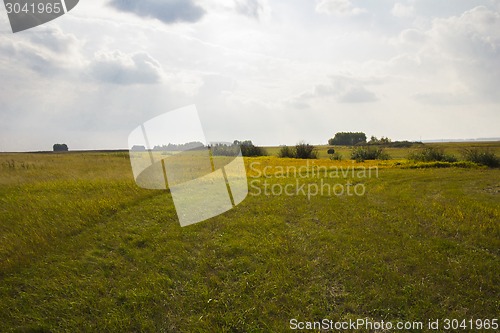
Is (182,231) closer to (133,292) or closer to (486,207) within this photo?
(133,292)

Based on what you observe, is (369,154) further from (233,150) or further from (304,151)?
(233,150)

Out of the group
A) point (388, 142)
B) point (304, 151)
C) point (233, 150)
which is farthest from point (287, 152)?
point (388, 142)

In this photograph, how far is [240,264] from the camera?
28.0 feet

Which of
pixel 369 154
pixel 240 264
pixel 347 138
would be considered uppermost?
pixel 347 138

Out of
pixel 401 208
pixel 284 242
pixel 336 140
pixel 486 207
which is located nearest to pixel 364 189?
pixel 401 208

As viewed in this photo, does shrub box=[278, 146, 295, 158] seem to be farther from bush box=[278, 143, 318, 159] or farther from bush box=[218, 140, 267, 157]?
bush box=[218, 140, 267, 157]

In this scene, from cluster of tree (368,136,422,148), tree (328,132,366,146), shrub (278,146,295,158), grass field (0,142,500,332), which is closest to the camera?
grass field (0,142,500,332)

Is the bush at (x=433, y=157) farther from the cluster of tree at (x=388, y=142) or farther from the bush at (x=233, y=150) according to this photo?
the cluster of tree at (x=388, y=142)

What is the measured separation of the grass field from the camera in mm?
6422

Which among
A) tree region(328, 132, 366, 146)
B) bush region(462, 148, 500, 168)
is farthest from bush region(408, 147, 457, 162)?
tree region(328, 132, 366, 146)

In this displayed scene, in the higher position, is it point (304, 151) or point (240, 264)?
point (304, 151)

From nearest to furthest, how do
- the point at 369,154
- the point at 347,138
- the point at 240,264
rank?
1. the point at 240,264
2. the point at 369,154
3. the point at 347,138

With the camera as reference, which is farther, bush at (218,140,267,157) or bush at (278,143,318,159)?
bush at (218,140,267,157)

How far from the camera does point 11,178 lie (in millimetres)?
18078
